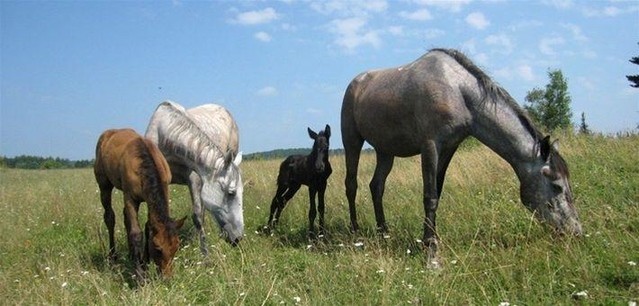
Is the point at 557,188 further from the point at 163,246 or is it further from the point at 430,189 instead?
the point at 163,246

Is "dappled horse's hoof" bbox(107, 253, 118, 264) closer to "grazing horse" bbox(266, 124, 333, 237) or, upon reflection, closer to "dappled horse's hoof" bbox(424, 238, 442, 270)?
"grazing horse" bbox(266, 124, 333, 237)

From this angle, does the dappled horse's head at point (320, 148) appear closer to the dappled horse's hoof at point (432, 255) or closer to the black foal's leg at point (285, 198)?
the black foal's leg at point (285, 198)

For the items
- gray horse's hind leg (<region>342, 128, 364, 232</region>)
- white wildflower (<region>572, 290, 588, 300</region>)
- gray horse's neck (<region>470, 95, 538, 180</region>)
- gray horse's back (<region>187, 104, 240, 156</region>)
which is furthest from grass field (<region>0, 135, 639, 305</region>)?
gray horse's back (<region>187, 104, 240, 156</region>)

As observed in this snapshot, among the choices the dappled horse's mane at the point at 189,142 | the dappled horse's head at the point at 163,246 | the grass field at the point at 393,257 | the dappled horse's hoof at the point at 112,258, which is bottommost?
the dappled horse's hoof at the point at 112,258

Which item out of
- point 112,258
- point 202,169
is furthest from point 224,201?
point 112,258

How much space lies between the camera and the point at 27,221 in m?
8.85

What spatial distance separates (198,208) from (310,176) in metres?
2.22

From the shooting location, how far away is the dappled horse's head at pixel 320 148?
7414mm

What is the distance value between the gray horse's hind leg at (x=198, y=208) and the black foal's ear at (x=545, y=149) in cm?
398

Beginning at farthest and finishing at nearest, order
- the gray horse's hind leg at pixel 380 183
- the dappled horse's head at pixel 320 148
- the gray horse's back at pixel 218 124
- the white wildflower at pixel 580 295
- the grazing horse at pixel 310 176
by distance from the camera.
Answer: the gray horse's back at pixel 218 124, the grazing horse at pixel 310 176, the dappled horse's head at pixel 320 148, the gray horse's hind leg at pixel 380 183, the white wildflower at pixel 580 295

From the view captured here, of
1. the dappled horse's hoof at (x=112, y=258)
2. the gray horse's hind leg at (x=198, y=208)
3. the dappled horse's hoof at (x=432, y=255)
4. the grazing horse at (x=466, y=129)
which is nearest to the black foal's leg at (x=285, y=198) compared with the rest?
the gray horse's hind leg at (x=198, y=208)

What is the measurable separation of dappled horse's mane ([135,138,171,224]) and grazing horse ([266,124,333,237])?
8.66 feet

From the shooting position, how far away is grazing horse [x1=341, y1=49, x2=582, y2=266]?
489 centimetres

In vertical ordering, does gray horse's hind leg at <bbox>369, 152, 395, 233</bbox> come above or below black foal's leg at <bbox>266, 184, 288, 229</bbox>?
above
